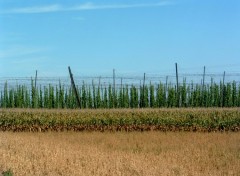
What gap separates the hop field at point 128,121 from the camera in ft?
72.4

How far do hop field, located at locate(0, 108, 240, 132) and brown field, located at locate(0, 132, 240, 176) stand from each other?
1.78 metres

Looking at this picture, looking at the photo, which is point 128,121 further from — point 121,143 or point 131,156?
point 131,156

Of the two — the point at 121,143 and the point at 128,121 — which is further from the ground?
the point at 128,121

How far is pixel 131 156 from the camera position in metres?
13.3

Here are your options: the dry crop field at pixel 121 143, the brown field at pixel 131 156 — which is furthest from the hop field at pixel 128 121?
the brown field at pixel 131 156

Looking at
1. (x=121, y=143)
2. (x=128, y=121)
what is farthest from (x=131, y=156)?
(x=128, y=121)

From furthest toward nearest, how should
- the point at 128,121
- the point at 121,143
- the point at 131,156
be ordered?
the point at 128,121 < the point at 121,143 < the point at 131,156

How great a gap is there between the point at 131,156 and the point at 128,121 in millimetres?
9059

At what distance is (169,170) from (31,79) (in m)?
22.0

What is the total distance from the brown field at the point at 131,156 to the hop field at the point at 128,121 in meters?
1.78

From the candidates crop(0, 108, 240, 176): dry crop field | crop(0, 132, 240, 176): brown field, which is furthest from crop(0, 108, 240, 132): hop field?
crop(0, 132, 240, 176): brown field

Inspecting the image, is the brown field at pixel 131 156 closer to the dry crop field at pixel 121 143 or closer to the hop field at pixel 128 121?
the dry crop field at pixel 121 143

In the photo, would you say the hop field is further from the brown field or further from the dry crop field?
the brown field

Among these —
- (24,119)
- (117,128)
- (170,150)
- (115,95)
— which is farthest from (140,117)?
(115,95)
